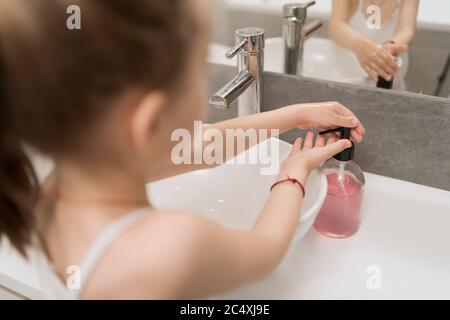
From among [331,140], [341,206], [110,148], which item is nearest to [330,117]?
[331,140]

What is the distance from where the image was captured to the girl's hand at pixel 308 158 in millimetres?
628

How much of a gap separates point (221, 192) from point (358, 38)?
35 centimetres

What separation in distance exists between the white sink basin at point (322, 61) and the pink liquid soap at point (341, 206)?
0.58 ft

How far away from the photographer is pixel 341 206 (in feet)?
2.43

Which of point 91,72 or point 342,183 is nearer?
point 91,72

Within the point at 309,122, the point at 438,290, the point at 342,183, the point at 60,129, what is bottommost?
the point at 438,290

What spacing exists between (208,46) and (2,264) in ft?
1.54

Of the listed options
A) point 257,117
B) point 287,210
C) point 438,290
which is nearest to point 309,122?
point 257,117

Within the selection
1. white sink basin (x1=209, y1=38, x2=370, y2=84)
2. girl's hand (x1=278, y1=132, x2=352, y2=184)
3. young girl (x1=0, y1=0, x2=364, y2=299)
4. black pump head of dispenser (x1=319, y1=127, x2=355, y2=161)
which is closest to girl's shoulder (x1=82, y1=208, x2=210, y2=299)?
young girl (x1=0, y1=0, x2=364, y2=299)

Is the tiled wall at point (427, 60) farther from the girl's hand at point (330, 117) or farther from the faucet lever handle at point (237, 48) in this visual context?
the faucet lever handle at point (237, 48)

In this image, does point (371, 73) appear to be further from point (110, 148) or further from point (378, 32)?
point (110, 148)

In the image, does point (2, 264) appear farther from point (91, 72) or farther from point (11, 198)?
point (91, 72)

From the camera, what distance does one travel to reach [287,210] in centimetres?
57

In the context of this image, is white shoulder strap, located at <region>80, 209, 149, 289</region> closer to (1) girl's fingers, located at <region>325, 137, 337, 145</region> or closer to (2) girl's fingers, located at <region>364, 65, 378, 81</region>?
(1) girl's fingers, located at <region>325, 137, 337, 145</region>
